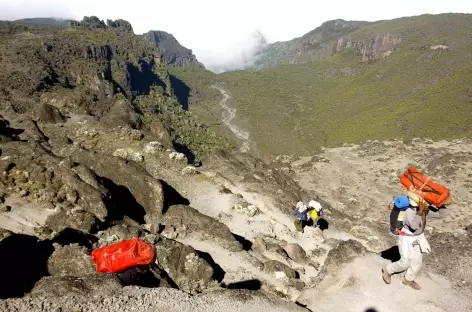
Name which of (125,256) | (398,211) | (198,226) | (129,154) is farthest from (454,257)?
(129,154)

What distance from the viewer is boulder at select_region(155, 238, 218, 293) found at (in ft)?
59.4

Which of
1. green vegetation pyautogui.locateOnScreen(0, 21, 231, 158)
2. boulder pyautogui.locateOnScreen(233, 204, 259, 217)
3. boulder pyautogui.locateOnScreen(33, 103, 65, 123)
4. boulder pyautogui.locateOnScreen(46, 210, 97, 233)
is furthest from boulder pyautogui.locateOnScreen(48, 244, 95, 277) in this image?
green vegetation pyautogui.locateOnScreen(0, 21, 231, 158)

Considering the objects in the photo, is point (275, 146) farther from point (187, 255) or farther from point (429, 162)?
point (187, 255)

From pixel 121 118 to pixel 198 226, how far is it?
22.5 meters

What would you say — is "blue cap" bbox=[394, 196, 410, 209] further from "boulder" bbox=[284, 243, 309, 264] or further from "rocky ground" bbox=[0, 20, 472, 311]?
"boulder" bbox=[284, 243, 309, 264]

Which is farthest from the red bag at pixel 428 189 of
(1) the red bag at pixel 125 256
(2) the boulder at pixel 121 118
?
(2) the boulder at pixel 121 118

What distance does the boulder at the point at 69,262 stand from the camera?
48.1 feet

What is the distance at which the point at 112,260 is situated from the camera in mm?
12055

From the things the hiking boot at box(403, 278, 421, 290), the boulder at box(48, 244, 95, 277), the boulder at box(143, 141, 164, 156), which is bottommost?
the boulder at box(143, 141, 164, 156)

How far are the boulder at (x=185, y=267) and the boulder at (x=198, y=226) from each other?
5.30 meters

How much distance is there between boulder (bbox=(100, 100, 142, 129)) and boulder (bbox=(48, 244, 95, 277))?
27.5 m

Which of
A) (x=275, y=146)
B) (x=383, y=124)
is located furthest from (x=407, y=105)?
(x=275, y=146)

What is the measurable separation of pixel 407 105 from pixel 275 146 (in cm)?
6685

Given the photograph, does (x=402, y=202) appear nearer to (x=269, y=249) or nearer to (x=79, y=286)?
(x=79, y=286)
